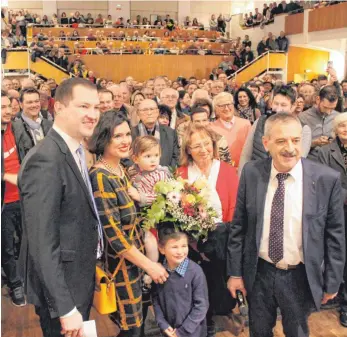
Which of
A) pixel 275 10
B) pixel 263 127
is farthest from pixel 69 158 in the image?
pixel 275 10

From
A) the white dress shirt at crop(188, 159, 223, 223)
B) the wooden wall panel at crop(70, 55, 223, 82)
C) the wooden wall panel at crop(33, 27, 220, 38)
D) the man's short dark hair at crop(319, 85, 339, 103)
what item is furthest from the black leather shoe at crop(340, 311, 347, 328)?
the wooden wall panel at crop(33, 27, 220, 38)

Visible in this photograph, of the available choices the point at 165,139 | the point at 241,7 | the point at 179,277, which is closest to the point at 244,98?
the point at 165,139

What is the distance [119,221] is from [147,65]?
13839 millimetres

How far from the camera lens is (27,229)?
1714 millimetres

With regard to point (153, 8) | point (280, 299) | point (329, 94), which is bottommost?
point (280, 299)

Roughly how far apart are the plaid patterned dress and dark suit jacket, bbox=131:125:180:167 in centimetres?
131

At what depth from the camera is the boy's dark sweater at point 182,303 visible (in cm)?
244

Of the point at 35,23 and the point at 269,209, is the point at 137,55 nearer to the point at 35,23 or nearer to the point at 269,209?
Answer: the point at 35,23

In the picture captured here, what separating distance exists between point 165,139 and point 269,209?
1.66 metres

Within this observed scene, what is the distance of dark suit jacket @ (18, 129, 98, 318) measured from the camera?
1685 mm

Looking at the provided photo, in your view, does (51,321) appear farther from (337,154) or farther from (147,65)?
(147,65)

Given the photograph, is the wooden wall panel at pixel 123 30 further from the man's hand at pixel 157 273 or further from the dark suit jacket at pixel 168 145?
the man's hand at pixel 157 273

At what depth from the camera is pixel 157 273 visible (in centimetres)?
230

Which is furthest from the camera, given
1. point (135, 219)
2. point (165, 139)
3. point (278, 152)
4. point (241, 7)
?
point (241, 7)
